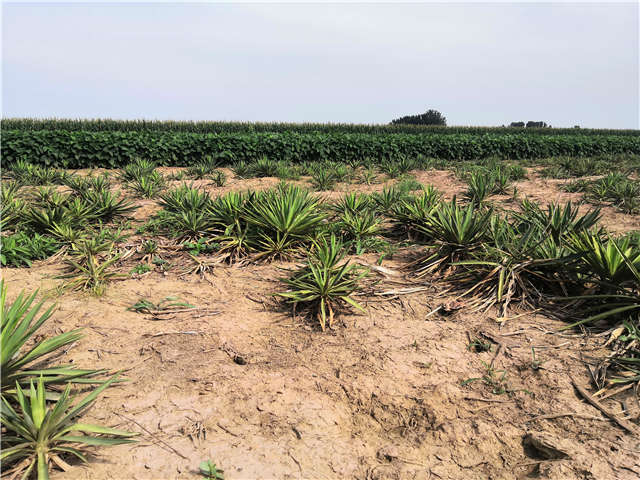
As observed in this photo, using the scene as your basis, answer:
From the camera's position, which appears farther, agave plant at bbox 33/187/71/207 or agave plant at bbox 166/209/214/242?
agave plant at bbox 33/187/71/207

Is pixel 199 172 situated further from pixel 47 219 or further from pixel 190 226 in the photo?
pixel 190 226

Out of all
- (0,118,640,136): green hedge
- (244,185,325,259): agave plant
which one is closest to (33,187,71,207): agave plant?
(244,185,325,259): agave plant

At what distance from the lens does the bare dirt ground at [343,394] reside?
211 centimetres

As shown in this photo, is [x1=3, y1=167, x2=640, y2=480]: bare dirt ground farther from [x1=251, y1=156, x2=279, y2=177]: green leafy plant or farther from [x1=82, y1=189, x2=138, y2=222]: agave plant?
[x1=251, y1=156, x2=279, y2=177]: green leafy plant

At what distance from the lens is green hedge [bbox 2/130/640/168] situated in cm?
1266

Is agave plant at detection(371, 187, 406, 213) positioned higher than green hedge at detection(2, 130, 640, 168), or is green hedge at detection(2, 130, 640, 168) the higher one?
green hedge at detection(2, 130, 640, 168)

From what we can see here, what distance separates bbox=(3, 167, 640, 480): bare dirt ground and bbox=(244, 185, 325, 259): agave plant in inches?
38.5

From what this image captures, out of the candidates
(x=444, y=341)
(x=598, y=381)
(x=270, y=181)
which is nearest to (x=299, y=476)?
(x=444, y=341)

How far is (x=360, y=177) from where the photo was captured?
399 inches

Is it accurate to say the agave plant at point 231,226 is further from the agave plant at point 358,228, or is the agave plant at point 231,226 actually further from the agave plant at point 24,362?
the agave plant at point 24,362

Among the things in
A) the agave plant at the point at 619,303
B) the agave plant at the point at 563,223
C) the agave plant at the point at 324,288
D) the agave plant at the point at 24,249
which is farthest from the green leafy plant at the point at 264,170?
the agave plant at the point at 619,303

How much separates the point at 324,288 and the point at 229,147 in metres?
12.0

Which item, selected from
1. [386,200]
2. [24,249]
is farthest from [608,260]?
[24,249]

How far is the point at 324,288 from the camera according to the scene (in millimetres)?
3484
